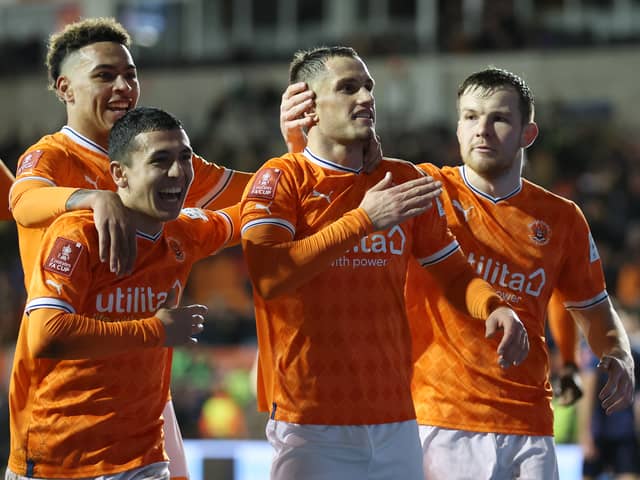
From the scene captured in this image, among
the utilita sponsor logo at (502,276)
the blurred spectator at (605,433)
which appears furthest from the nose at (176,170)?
the blurred spectator at (605,433)

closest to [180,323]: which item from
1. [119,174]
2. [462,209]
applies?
[119,174]

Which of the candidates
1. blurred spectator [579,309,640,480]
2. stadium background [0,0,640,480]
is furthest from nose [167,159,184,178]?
stadium background [0,0,640,480]

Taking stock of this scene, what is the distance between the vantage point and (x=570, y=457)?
28.0ft

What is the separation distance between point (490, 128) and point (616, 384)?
3.58 feet

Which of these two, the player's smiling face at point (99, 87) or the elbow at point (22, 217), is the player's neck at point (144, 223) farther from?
the player's smiling face at point (99, 87)

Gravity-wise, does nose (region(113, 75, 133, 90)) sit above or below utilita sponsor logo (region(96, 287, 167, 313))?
above

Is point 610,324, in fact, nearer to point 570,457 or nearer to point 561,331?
point 561,331

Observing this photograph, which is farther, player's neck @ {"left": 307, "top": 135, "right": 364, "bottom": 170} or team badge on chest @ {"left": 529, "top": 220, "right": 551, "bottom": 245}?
team badge on chest @ {"left": 529, "top": 220, "right": 551, "bottom": 245}

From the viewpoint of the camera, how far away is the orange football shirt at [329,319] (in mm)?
3729

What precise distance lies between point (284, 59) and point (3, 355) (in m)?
7.75

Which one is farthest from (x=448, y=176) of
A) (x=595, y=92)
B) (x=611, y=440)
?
(x=595, y=92)

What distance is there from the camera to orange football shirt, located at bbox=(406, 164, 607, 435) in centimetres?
422

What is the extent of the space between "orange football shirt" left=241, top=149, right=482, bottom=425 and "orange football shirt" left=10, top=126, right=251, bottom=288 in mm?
659

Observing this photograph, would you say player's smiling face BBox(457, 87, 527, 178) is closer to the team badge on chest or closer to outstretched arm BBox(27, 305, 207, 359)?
the team badge on chest
